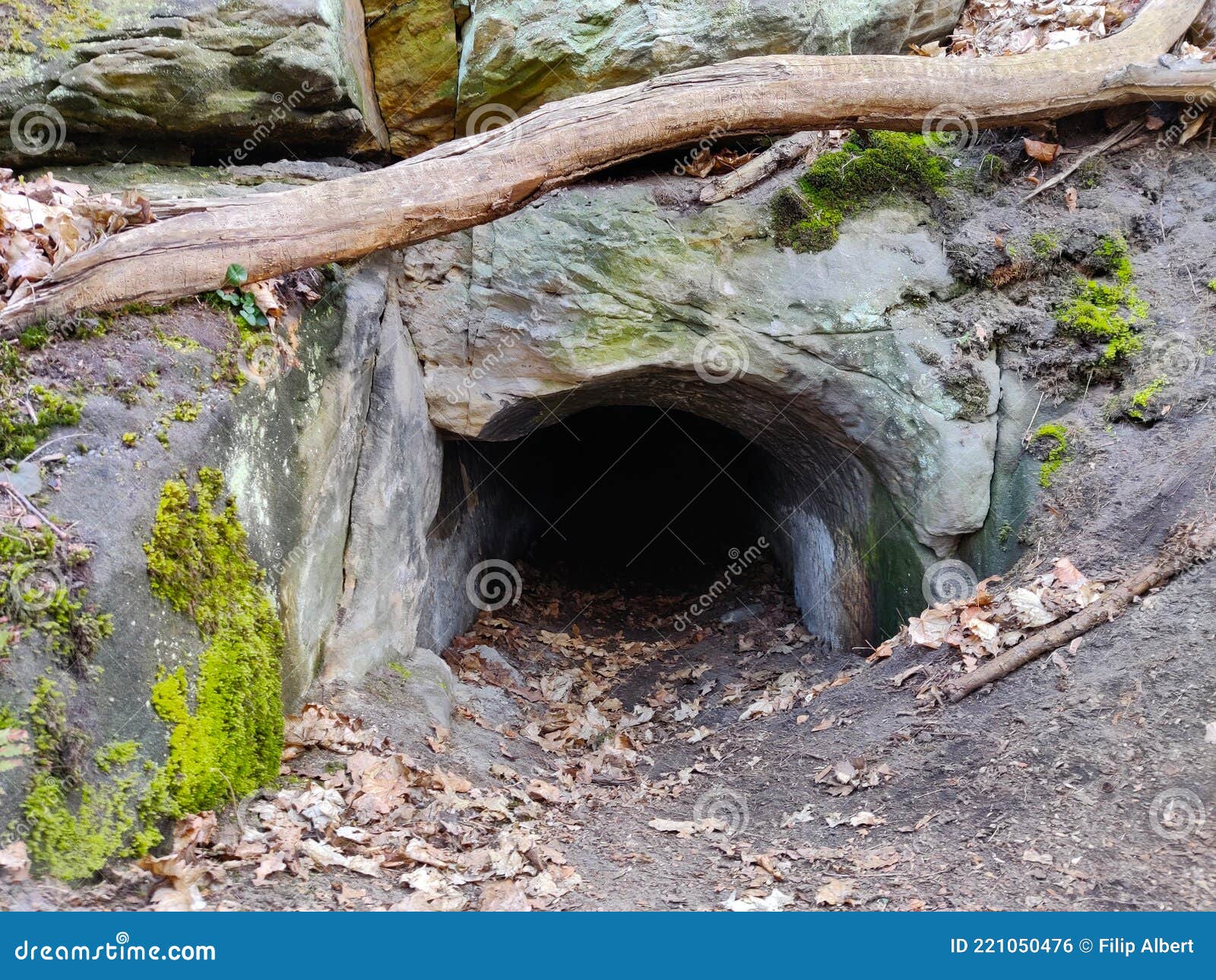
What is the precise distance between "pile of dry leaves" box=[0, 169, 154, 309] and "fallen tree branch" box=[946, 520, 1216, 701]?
4.61m

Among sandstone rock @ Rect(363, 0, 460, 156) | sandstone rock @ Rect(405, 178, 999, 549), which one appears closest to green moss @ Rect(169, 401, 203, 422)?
sandstone rock @ Rect(405, 178, 999, 549)

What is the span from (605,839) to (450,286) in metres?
3.55

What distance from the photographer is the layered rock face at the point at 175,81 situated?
528 cm

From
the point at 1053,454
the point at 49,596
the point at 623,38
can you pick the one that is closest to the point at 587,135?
the point at 623,38

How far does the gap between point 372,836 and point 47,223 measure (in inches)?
121

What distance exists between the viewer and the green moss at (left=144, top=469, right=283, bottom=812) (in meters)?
3.48

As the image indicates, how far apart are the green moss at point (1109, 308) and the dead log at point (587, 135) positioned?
1024mm

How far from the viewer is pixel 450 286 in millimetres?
5832

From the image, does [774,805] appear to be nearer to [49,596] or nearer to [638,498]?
[49,596]

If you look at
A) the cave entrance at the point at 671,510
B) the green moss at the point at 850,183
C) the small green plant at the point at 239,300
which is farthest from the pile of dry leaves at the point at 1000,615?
the small green plant at the point at 239,300

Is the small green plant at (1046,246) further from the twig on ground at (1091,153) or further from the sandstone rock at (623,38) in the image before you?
the sandstone rock at (623,38)

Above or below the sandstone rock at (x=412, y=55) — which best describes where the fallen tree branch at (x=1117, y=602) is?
below

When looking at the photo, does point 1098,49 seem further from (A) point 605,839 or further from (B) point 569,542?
(B) point 569,542


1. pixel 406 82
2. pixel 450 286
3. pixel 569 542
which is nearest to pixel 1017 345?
pixel 450 286
